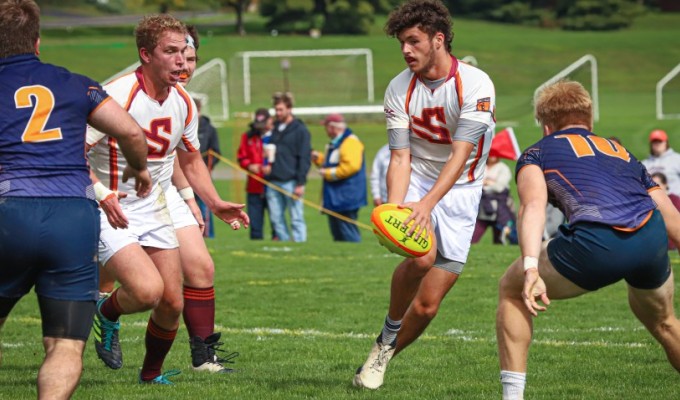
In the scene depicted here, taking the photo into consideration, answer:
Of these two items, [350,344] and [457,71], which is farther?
[350,344]

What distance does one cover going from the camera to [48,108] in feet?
16.8

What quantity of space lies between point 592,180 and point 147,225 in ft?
9.05

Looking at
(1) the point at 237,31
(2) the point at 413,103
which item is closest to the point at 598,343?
(2) the point at 413,103

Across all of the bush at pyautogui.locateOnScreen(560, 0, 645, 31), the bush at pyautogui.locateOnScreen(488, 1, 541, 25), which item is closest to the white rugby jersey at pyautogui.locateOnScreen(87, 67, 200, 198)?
the bush at pyautogui.locateOnScreen(560, 0, 645, 31)

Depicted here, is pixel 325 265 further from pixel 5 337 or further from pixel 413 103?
pixel 413 103

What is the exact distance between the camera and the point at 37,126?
16.7 ft

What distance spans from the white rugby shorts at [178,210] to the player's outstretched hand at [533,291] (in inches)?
105

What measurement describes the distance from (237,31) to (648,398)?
5935 centimetres

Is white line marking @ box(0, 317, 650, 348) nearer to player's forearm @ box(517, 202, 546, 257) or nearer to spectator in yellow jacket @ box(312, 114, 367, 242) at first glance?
player's forearm @ box(517, 202, 546, 257)

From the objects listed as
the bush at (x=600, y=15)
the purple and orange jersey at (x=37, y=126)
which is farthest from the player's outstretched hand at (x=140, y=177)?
the bush at (x=600, y=15)

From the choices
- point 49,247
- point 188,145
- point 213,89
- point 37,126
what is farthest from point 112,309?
point 213,89

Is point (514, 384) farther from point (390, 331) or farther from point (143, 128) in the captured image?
point (143, 128)

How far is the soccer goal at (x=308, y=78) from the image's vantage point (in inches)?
1682

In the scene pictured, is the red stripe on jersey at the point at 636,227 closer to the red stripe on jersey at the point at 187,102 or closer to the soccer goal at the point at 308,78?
the red stripe on jersey at the point at 187,102
